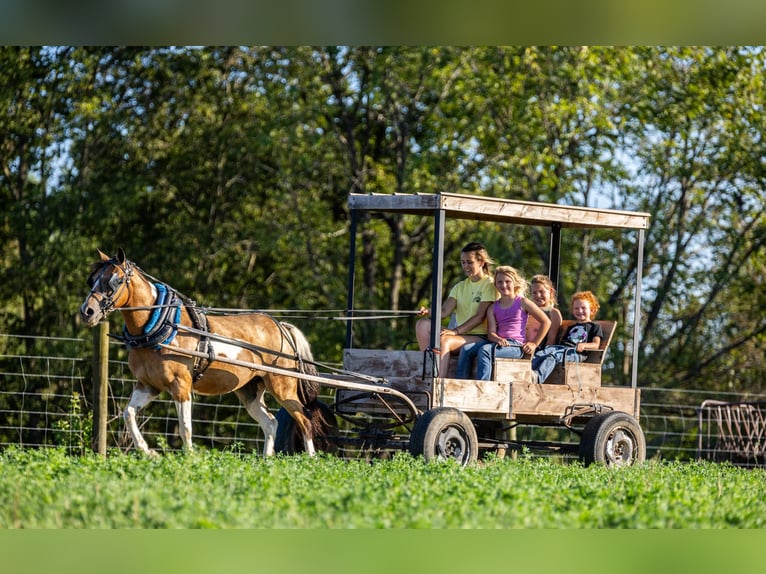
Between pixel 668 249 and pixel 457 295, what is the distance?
377 inches

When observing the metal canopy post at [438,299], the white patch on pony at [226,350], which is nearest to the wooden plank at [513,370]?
the metal canopy post at [438,299]

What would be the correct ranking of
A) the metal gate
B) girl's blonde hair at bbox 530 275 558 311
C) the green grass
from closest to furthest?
the green grass
girl's blonde hair at bbox 530 275 558 311
the metal gate

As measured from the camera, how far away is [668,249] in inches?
787

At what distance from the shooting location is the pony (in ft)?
33.3

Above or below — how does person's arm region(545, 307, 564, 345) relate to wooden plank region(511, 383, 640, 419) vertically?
above

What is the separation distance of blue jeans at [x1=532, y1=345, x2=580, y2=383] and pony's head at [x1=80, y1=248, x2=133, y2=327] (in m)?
3.81

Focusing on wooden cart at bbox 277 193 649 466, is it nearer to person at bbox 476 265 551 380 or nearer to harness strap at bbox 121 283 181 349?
person at bbox 476 265 551 380

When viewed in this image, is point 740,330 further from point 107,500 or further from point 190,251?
point 107,500

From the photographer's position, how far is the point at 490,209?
10.8 meters

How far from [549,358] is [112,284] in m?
4.05

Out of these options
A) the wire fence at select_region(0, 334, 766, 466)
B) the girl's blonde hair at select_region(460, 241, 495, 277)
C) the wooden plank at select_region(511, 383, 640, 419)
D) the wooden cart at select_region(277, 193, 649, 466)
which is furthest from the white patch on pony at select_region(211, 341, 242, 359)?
the wire fence at select_region(0, 334, 766, 466)

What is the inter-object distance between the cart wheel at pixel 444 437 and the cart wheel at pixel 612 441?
1.10 metres

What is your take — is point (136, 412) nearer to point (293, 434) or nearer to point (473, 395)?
point (293, 434)
